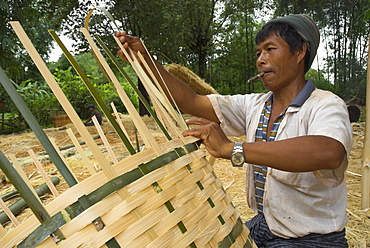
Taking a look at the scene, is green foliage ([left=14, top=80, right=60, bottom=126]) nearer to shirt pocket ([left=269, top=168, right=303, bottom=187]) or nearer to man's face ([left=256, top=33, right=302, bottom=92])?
man's face ([left=256, top=33, right=302, bottom=92])

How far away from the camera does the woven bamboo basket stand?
36cm

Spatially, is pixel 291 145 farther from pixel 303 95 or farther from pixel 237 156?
pixel 303 95

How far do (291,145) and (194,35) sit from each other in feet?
27.5

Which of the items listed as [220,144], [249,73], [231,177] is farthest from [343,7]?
[220,144]

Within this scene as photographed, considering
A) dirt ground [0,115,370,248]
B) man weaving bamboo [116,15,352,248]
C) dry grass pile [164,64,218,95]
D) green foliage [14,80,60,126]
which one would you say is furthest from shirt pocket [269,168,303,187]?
green foliage [14,80,60,126]

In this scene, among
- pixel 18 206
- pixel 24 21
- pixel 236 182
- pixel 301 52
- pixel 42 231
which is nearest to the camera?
pixel 42 231

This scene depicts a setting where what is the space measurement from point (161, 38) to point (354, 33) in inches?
250

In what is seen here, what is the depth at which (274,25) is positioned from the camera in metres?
1.08

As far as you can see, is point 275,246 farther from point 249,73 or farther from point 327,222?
point 249,73

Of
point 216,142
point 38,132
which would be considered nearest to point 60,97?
point 38,132

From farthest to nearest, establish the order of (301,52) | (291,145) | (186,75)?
1. (186,75)
2. (301,52)
3. (291,145)

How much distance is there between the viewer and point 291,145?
2.36ft

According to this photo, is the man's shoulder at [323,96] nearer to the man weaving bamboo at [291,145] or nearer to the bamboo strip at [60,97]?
the man weaving bamboo at [291,145]

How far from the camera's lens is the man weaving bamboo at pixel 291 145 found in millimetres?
730
